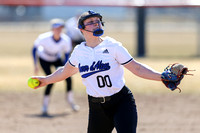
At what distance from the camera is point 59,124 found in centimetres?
840

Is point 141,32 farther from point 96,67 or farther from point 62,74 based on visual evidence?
point 96,67

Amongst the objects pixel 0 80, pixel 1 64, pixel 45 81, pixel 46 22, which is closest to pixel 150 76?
pixel 45 81

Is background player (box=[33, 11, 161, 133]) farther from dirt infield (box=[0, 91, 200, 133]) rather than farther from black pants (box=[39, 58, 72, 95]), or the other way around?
black pants (box=[39, 58, 72, 95])

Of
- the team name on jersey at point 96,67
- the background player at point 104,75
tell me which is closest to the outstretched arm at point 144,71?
the background player at point 104,75

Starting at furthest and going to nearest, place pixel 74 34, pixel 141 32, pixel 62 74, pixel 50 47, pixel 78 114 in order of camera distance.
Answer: pixel 141 32
pixel 74 34
pixel 50 47
pixel 78 114
pixel 62 74

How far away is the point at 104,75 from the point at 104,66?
3.8 inches

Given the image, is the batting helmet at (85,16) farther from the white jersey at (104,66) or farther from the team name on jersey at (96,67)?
the team name on jersey at (96,67)

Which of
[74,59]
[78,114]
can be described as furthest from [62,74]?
[78,114]

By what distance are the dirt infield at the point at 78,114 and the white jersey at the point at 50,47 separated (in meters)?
1.20

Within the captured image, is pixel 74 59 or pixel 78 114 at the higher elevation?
pixel 74 59

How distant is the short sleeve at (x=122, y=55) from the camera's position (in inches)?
179

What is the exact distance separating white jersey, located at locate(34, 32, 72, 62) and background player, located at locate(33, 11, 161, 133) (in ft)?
15.9

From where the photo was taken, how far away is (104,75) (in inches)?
181

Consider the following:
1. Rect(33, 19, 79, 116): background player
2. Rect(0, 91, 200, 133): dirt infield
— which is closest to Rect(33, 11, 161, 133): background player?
Rect(0, 91, 200, 133): dirt infield
